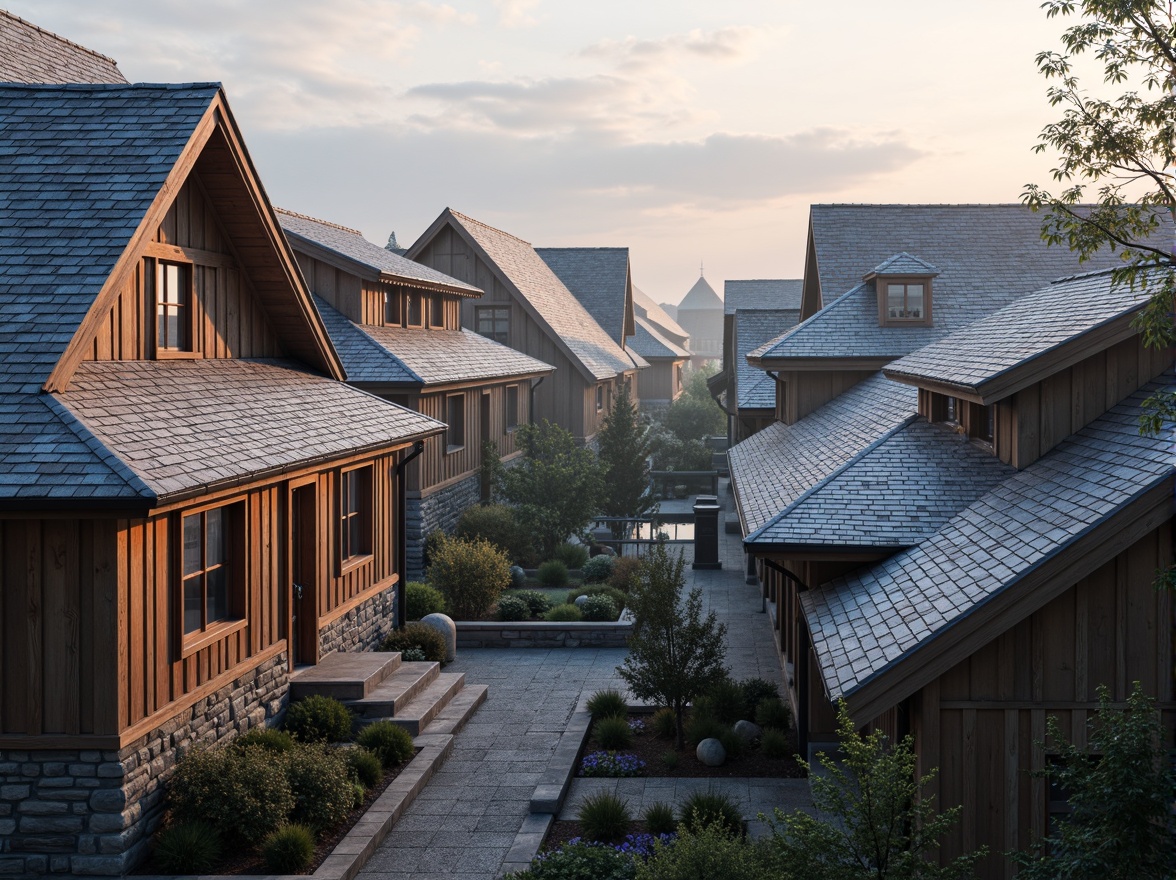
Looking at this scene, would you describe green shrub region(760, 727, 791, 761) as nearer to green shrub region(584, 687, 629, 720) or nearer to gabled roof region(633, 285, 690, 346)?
green shrub region(584, 687, 629, 720)

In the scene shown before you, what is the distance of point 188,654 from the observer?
10.4m

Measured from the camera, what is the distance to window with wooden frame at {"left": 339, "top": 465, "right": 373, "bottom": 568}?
16.0 m

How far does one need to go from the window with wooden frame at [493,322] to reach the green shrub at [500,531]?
13466 millimetres

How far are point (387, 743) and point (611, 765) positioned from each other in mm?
2560

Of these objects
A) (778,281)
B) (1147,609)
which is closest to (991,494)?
(1147,609)

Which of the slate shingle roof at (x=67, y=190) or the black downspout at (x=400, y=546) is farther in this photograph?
the black downspout at (x=400, y=546)

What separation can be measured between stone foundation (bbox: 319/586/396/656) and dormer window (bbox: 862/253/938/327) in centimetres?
1154

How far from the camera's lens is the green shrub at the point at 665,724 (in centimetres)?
1378

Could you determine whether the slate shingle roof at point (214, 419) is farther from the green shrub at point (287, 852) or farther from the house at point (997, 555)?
the house at point (997, 555)

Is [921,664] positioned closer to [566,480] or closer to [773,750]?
[773,750]

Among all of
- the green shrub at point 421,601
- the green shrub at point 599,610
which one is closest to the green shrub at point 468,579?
the green shrub at point 421,601

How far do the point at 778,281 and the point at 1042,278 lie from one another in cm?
3265

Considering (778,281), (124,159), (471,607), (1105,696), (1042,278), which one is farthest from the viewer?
(778,281)

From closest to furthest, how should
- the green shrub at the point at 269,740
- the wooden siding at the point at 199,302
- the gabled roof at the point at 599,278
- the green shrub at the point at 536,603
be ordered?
the green shrub at the point at 269,740 < the wooden siding at the point at 199,302 < the green shrub at the point at 536,603 < the gabled roof at the point at 599,278
